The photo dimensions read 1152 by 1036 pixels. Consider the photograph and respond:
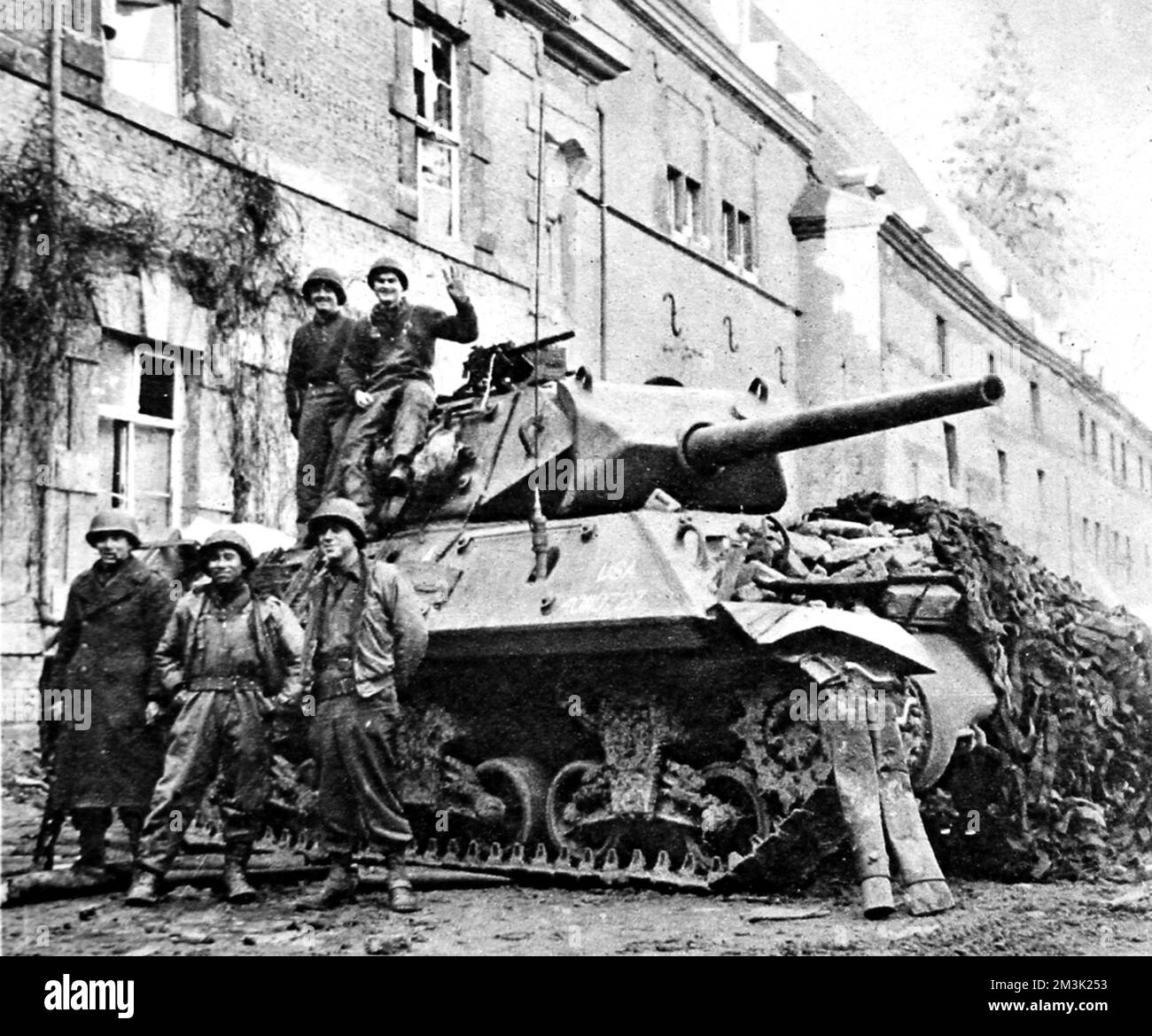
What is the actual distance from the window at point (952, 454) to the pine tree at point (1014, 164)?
7.54m

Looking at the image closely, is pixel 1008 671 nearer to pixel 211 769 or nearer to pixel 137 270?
pixel 211 769

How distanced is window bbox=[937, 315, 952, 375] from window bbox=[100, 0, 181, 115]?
14143mm

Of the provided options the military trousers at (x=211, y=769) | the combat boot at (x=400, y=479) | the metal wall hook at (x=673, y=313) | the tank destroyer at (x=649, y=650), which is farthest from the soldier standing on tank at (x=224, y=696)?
the metal wall hook at (x=673, y=313)

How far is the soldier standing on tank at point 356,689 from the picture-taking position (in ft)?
24.0

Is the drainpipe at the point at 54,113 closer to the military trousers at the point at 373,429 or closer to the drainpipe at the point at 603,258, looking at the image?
the military trousers at the point at 373,429

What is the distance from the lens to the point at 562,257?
17766 millimetres

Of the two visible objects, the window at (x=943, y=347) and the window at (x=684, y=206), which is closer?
the window at (x=684, y=206)

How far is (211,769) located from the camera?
24.4 ft

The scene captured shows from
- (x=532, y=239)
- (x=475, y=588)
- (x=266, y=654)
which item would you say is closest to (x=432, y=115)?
(x=532, y=239)

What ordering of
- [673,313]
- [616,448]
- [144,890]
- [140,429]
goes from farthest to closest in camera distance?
[673,313] < [140,429] < [616,448] < [144,890]

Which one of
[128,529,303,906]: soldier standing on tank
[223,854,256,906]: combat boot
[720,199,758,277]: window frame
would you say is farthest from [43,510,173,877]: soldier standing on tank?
[720,199,758,277]: window frame

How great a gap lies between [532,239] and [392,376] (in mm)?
6239

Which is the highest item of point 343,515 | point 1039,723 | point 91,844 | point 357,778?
point 343,515

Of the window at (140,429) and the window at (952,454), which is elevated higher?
the window at (952,454)
